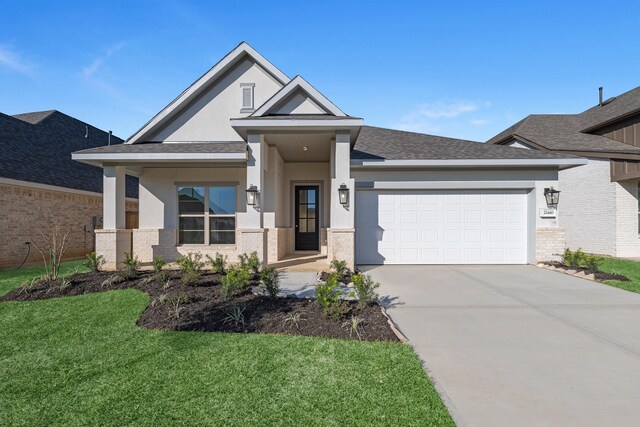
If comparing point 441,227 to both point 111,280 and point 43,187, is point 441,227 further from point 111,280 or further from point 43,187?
point 43,187

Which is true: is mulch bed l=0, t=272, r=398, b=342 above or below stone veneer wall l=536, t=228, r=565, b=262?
below

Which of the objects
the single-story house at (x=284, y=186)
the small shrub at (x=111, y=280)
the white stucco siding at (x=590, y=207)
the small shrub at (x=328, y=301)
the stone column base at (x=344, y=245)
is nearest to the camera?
the small shrub at (x=328, y=301)

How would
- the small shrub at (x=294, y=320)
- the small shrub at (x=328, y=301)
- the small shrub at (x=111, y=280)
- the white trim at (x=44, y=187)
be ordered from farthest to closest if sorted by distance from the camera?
1. the white trim at (x=44, y=187)
2. the small shrub at (x=111, y=280)
3. the small shrub at (x=328, y=301)
4. the small shrub at (x=294, y=320)

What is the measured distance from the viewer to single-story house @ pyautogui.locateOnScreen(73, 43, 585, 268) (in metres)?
8.39

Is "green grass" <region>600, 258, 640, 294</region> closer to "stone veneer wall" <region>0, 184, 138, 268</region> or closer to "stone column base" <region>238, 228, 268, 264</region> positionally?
"stone column base" <region>238, 228, 268, 264</region>

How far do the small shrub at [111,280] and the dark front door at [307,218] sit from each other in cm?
632

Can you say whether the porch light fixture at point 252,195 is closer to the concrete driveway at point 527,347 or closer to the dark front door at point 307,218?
the concrete driveway at point 527,347

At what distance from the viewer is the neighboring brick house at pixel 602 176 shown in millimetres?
11867

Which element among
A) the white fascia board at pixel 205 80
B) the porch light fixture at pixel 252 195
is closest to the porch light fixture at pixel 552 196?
the porch light fixture at pixel 252 195

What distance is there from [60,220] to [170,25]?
8.51 m

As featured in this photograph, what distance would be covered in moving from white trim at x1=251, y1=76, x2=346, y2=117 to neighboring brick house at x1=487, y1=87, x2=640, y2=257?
417 inches

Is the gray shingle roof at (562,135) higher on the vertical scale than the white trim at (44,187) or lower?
higher

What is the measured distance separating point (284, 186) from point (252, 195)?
3.81 metres

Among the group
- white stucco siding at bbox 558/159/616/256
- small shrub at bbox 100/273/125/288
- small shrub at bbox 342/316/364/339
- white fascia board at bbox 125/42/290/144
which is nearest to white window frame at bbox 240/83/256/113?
white fascia board at bbox 125/42/290/144
